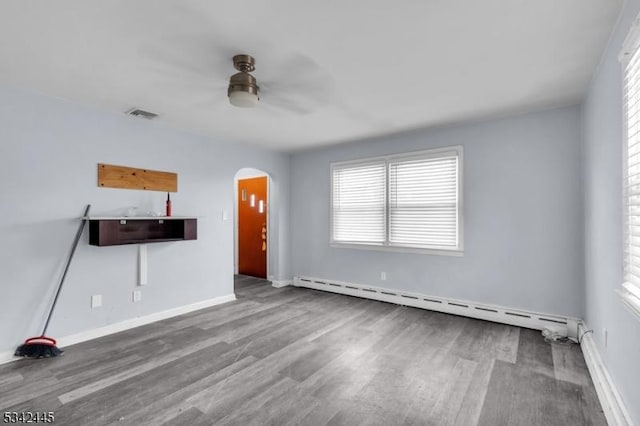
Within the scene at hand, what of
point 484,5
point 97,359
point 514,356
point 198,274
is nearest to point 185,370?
point 97,359

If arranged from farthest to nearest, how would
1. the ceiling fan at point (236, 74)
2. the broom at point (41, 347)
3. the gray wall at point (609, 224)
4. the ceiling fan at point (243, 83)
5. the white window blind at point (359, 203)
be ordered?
the white window blind at point (359, 203)
the broom at point (41, 347)
the ceiling fan at point (243, 83)
the ceiling fan at point (236, 74)
the gray wall at point (609, 224)

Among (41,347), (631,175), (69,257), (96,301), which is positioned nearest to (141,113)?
(69,257)

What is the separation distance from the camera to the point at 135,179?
3732 mm

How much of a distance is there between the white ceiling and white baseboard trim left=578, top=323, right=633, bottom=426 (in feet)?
7.61

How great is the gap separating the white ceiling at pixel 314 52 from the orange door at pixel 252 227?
3092mm

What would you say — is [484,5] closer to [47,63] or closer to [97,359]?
[47,63]

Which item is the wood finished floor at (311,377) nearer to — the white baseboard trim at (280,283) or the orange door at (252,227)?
the white baseboard trim at (280,283)

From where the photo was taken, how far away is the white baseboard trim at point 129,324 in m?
3.13

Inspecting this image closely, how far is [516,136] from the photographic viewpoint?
145 inches

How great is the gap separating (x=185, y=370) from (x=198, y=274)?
1.89 metres

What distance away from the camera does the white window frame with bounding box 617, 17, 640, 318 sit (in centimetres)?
160

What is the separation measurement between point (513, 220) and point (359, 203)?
214cm

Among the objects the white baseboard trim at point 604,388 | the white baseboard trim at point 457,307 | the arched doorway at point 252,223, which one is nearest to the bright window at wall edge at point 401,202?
the white baseboard trim at point 457,307

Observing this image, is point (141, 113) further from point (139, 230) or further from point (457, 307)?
point (457, 307)
